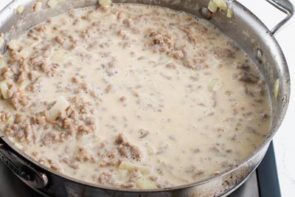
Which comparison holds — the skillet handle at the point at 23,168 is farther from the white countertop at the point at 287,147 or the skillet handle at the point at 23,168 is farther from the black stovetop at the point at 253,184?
the white countertop at the point at 287,147

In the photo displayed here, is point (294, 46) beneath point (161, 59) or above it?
beneath

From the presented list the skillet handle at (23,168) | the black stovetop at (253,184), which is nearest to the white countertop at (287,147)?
the black stovetop at (253,184)

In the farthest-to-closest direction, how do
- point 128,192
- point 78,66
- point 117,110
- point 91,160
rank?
point 78,66
point 117,110
point 91,160
point 128,192

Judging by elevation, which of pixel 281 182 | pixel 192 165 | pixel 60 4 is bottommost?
pixel 281 182

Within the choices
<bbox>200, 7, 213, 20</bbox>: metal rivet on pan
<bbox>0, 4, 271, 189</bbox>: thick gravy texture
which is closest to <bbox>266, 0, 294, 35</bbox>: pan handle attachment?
<bbox>0, 4, 271, 189</bbox>: thick gravy texture

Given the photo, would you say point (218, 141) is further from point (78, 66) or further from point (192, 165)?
point (78, 66)

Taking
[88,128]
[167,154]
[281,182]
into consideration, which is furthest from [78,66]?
[281,182]

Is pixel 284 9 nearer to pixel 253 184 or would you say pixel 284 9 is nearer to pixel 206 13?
pixel 206 13

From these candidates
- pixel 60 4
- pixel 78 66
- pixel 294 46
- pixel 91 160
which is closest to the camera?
pixel 91 160

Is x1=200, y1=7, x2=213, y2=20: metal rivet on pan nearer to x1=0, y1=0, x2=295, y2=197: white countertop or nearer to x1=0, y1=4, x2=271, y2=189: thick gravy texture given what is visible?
x1=0, y1=4, x2=271, y2=189: thick gravy texture
